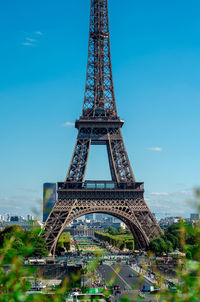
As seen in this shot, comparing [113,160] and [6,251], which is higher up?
[113,160]

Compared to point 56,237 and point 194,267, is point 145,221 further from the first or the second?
point 194,267

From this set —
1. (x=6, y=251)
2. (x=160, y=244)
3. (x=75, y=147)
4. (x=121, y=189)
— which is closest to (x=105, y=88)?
(x=75, y=147)

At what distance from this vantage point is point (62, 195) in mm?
65000

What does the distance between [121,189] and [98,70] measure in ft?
68.8

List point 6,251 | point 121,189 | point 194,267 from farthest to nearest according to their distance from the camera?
point 121,189 → point 6,251 → point 194,267

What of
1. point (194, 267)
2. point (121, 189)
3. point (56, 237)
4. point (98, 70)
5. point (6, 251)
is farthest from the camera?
point (98, 70)

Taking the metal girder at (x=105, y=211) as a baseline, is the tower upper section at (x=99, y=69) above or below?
above

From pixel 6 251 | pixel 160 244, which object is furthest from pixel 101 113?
pixel 6 251

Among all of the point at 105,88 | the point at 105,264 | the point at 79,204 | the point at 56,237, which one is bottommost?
the point at 105,264

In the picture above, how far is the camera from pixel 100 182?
67.4m

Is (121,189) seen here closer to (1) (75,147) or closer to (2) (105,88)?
(1) (75,147)

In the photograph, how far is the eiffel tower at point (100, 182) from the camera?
210 feet

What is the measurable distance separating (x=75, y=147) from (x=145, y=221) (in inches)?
659

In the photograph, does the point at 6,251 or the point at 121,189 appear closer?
the point at 6,251
